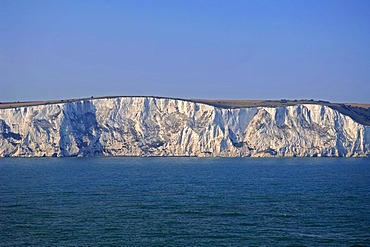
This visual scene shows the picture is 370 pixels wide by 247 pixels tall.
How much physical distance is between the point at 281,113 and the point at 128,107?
25138 millimetres

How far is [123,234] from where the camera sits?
99.1ft

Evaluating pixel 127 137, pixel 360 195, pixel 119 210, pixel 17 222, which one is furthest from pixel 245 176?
pixel 127 137

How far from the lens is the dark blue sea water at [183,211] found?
96.1 ft

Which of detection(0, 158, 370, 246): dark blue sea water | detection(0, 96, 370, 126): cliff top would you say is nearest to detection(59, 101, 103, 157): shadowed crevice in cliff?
detection(0, 96, 370, 126): cliff top

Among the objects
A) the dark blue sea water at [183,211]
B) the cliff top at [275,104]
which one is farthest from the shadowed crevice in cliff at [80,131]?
the dark blue sea water at [183,211]

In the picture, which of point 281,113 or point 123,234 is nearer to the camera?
point 123,234

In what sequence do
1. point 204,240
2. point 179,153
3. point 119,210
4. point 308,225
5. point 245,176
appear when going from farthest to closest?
point 179,153
point 245,176
point 119,210
point 308,225
point 204,240

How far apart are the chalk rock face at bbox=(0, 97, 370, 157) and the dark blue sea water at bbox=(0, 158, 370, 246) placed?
4114 centimetres

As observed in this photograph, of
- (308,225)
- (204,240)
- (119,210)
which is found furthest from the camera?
(119,210)

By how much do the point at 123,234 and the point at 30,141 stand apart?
72625 mm

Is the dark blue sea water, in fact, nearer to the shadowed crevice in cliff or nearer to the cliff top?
the shadowed crevice in cliff

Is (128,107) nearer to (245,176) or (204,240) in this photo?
(245,176)

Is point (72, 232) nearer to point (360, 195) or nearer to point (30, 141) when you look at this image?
point (360, 195)

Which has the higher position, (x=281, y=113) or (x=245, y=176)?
(x=281, y=113)
